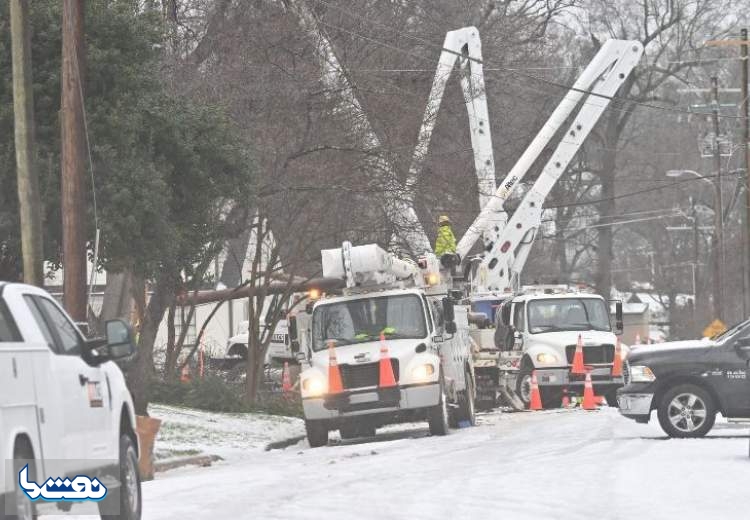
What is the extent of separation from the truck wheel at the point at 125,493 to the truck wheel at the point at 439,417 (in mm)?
12217

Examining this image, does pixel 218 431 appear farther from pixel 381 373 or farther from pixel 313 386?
pixel 381 373

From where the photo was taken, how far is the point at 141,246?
2280cm

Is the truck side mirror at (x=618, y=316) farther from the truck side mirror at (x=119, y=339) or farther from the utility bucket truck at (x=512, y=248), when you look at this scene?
the truck side mirror at (x=119, y=339)

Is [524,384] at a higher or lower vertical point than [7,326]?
lower

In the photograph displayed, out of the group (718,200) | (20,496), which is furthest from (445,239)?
(718,200)

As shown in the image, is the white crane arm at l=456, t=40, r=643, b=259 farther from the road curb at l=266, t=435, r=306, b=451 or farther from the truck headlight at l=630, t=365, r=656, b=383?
the truck headlight at l=630, t=365, r=656, b=383

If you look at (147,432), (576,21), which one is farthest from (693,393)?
(576,21)

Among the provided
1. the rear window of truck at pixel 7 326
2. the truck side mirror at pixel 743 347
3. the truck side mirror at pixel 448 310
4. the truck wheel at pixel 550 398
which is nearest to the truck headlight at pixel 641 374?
the truck side mirror at pixel 743 347

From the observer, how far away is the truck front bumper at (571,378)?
3209 centimetres

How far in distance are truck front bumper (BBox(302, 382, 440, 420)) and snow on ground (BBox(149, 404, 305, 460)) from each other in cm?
120

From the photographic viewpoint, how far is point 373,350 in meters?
24.0

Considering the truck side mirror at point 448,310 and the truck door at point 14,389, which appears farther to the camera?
the truck side mirror at point 448,310

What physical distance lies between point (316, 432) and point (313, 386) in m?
0.68

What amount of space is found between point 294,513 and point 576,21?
2125 inches
